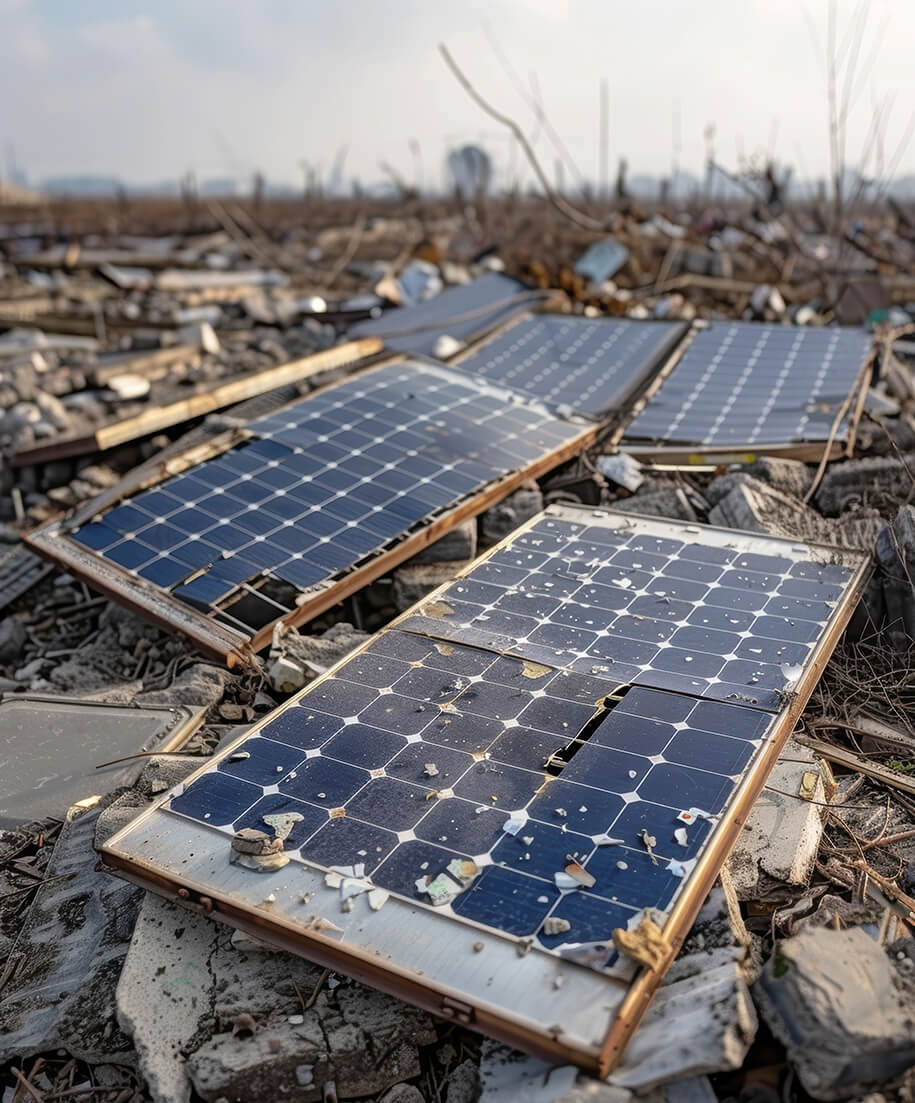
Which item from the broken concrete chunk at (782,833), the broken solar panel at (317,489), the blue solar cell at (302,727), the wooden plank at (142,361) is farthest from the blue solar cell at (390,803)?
the wooden plank at (142,361)

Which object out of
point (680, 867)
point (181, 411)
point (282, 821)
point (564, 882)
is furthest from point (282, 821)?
point (181, 411)

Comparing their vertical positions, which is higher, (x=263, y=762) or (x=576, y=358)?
(x=263, y=762)

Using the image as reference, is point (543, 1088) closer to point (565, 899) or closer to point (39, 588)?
point (565, 899)

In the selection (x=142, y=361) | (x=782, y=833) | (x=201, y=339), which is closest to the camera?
(x=782, y=833)

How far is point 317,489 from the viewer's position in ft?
25.7

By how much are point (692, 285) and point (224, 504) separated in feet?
45.3

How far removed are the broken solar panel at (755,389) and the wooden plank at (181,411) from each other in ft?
11.5

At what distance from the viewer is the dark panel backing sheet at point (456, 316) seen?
40.2 feet

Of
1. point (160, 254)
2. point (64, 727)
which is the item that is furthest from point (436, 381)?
point (160, 254)

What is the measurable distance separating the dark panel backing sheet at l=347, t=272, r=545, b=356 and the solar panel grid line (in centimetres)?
272

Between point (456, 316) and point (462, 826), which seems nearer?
point (462, 826)

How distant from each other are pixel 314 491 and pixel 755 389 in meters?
5.16

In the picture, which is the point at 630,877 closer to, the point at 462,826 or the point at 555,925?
the point at 555,925

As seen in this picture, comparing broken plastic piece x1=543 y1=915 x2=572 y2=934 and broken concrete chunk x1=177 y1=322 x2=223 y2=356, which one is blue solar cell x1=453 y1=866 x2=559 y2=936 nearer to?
broken plastic piece x1=543 y1=915 x2=572 y2=934
